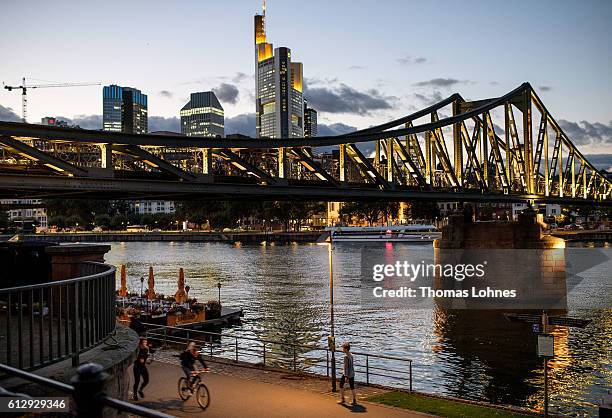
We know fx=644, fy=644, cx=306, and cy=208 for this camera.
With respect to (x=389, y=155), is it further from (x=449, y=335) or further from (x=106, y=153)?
(x=449, y=335)

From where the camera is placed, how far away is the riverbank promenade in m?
18.2

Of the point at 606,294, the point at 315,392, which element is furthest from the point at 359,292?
the point at 315,392

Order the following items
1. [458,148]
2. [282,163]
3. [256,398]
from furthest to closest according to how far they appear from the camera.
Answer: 1. [458,148]
2. [282,163]
3. [256,398]

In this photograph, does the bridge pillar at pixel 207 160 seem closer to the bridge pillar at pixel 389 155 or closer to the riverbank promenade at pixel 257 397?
the bridge pillar at pixel 389 155

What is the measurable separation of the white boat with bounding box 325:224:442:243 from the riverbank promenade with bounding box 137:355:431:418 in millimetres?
146168

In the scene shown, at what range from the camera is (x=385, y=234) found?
589ft

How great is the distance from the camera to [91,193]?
5034cm

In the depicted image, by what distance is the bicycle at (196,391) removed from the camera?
18.2 meters

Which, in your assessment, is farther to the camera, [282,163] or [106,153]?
[282,163]

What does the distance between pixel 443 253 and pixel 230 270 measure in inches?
1281

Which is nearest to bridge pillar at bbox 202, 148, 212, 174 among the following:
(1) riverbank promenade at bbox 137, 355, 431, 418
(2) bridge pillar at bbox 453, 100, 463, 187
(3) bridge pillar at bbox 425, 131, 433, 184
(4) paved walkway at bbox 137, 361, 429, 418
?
(1) riverbank promenade at bbox 137, 355, 431, 418

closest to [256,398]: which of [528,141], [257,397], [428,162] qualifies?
[257,397]

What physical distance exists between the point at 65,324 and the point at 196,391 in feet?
33.6

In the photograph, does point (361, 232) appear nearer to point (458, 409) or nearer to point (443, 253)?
point (443, 253)
